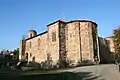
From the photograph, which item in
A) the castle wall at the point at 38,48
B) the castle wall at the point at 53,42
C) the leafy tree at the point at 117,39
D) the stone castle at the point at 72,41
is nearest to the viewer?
the leafy tree at the point at 117,39

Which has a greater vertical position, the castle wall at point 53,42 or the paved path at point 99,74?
the castle wall at point 53,42

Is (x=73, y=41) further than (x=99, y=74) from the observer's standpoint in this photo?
Yes

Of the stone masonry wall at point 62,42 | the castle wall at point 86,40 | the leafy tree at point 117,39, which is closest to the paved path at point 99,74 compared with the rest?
the leafy tree at point 117,39

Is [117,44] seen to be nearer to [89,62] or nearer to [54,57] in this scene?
[89,62]

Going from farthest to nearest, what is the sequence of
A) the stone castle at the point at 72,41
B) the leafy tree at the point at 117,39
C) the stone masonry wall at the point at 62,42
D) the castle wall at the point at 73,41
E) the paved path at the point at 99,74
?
the stone masonry wall at the point at 62,42 → the castle wall at the point at 73,41 → the stone castle at the point at 72,41 → the leafy tree at the point at 117,39 → the paved path at the point at 99,74

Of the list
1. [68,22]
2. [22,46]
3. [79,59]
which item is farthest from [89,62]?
[22,46]

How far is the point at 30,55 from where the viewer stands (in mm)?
52625

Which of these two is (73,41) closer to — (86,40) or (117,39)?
(86,40)

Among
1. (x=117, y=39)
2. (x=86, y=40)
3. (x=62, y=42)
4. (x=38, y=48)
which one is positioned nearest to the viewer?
(x=117, y=39)

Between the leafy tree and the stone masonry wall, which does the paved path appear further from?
the stone masonry wall

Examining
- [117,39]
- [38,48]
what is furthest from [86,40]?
[38,48]

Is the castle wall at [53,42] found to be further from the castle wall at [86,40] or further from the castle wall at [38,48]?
the castle wall at [86,40]

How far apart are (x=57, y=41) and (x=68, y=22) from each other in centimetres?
508

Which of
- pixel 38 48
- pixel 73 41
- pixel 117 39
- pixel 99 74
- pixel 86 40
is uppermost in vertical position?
pixel 86 40
